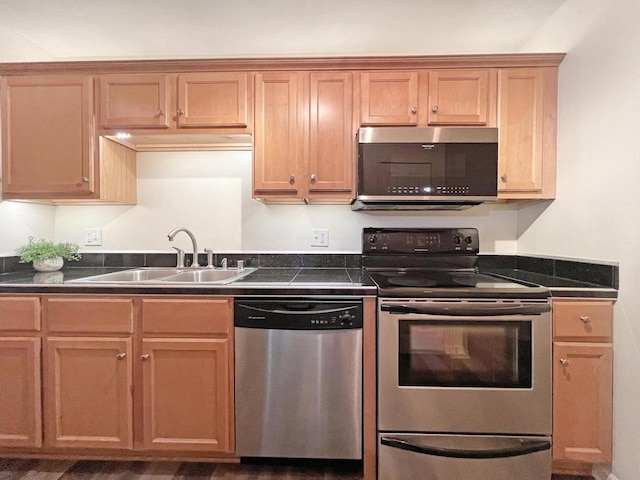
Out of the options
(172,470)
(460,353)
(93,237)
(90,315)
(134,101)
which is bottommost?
(172,470)

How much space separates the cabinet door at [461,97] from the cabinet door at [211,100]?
1.10m

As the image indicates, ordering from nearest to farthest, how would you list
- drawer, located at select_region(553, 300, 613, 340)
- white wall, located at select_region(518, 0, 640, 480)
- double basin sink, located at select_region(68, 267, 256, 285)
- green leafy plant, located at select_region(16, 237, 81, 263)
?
white wall, located at select_region(518, 0, 640, 480) → drawer, located at select_region(553, 300, 613, 340) → green leafy plant, located at select_region(16, 237, 81, 263) → double basin sink, located at select_region(68, 267, 256, 285)

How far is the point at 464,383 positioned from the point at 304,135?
5.04 ft

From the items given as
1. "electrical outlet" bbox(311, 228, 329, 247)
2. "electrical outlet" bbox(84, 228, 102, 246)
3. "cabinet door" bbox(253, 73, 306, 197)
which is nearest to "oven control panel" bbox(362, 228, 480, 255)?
"electrical outlet" bbox(311, 228, 329, 247)

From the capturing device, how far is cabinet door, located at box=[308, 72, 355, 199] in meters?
1.85

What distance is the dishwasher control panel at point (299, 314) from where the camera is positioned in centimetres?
152

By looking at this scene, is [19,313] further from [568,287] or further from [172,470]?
[568,287]

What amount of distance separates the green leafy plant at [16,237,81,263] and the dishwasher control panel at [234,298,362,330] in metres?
1.39

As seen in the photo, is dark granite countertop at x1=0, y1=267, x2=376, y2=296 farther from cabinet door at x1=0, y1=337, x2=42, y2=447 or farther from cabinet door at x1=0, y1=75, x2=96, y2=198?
cabinet door at x1=0, y1=75, x2=96, y2=198

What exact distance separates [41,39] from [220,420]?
8.68ft

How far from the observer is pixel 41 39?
2105mm

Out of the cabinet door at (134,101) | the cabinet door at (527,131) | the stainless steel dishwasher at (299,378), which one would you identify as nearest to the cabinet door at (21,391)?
the stainless steel dishwasher at (299,378)

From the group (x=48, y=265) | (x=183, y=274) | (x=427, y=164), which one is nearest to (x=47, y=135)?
(x=48, y=265)

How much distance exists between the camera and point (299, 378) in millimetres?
1527
